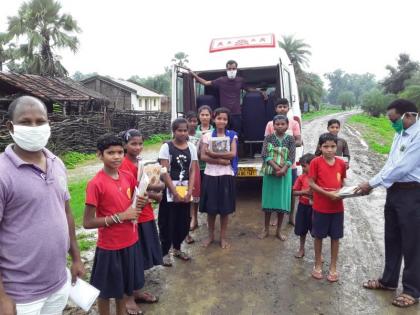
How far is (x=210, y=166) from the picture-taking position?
14.9ft

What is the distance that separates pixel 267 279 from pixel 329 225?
857mm

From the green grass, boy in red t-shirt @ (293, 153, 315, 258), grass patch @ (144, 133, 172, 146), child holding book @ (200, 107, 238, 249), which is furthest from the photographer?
grass patch @ (144, 133, 172, 146)

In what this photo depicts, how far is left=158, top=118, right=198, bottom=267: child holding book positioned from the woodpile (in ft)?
29.1

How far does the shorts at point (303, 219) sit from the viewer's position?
4.17 meters

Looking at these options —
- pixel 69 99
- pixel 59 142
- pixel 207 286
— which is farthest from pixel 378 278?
pixel 69 99

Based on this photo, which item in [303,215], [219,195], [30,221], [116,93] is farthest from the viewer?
[116,93]

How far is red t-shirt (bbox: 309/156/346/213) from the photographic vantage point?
364 cm

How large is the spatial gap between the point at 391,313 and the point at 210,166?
2.47 metres

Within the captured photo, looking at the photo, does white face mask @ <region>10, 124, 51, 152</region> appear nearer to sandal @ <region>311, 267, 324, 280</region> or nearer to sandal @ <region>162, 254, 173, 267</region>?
sandal @ <region>162, 254, 173, 267</region>

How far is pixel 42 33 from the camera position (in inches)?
795

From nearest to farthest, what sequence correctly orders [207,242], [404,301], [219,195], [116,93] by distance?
[404,301], [219,195], [207,242], [116,93]

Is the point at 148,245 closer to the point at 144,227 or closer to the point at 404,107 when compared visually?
the point at 144,227

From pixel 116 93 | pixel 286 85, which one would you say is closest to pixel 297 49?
pixel 116 93

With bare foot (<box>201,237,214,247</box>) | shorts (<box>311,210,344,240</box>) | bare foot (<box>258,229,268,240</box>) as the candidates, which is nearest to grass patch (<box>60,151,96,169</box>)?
bare foot (<box>201,237,214,247</box>)
